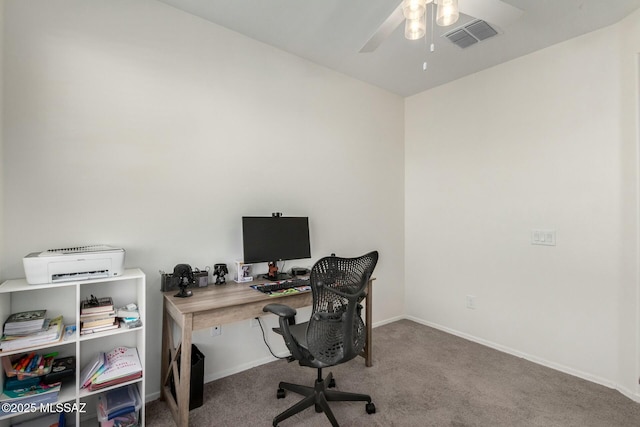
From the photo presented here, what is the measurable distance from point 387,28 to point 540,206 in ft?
6.98

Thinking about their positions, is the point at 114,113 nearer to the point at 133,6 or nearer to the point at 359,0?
the point at 133,6

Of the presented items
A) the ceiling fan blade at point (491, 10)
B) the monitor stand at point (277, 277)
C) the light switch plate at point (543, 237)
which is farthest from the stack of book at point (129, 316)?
the light switch plate at point (543, 237)

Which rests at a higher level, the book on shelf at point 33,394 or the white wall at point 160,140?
the white wall at point 160,140

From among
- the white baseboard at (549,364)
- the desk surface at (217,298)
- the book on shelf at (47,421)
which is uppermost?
the desk surface at (217,298)

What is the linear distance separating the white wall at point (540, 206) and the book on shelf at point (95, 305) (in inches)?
124

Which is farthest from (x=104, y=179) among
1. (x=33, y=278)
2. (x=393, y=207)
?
(x=393, y=207)

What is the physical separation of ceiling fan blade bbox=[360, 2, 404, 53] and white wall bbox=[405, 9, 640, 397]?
1775 mm

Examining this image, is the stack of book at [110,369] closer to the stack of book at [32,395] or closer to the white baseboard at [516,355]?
the stack of book at [32,395]

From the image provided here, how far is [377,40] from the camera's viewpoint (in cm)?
195

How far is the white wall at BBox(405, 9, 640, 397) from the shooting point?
7.76ft

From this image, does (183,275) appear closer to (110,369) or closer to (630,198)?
(110,369)

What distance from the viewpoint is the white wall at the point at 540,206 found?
2365 mm

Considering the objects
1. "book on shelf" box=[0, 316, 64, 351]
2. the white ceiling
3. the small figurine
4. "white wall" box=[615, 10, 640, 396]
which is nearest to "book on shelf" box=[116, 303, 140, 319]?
"book on shelf" box=[0, 316, 64, 351]

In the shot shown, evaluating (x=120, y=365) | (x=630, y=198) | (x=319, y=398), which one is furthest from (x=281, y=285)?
(x=630, y=198)
